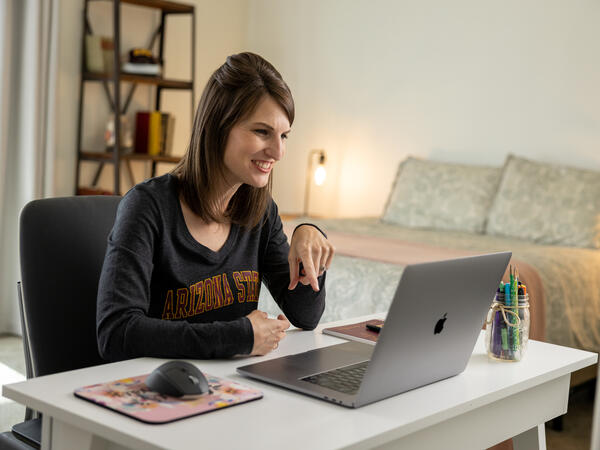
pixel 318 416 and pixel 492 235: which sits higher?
pixel 318 416

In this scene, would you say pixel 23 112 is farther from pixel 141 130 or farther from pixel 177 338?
pixel 177 338

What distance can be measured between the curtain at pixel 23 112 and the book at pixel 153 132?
673 mm

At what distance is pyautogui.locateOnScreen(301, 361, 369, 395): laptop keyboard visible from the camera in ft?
3.68

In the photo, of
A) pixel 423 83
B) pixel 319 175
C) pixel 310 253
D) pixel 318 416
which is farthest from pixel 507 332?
pixel 319 175

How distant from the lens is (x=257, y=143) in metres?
1.46

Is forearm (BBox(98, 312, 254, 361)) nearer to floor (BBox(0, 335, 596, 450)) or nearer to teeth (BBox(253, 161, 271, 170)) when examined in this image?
teeth (BBox(253, 161, 271, 170))

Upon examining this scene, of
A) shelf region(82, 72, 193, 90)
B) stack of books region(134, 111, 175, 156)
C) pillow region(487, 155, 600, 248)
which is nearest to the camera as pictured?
pillow region(487, 155, 600, 248)

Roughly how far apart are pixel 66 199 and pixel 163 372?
654 mm

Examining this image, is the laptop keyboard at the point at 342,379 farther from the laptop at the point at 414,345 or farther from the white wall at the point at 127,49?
the white wall at the point at 127,49

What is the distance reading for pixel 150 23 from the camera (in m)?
4.45

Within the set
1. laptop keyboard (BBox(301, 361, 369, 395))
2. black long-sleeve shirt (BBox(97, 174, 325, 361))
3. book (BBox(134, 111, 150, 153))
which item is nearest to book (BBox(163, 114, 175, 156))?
book (BBox(134, 111, 150, 153))

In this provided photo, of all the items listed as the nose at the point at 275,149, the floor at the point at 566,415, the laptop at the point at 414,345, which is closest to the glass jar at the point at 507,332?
the laptop at the point at 414,345

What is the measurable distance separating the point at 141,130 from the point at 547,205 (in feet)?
7.15

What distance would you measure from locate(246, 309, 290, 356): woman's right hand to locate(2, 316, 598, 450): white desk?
0.07 feet
